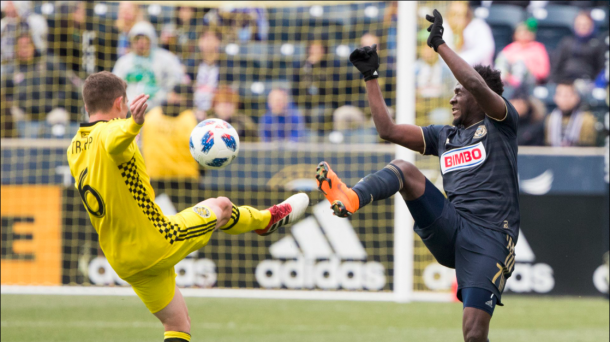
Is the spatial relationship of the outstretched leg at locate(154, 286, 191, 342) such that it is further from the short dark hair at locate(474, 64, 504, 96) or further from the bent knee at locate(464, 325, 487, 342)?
the short dark hair at locate(474, 64, 504, 96)

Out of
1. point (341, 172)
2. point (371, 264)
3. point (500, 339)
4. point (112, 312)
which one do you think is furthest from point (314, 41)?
point (500, 339)

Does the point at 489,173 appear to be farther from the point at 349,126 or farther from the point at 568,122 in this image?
the point at 568,122

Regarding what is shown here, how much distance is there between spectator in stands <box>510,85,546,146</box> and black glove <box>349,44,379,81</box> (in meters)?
6.82

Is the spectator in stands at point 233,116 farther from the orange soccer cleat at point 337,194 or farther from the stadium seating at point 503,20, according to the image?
the orange soccer cleat at point 337,194

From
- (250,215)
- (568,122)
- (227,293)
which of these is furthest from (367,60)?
(568,122)

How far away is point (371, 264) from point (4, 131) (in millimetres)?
5668

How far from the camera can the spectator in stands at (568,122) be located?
454 inches

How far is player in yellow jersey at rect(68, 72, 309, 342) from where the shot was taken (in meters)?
4.75

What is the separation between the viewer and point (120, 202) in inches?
188

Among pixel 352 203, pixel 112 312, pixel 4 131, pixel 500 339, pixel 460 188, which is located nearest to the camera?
pixel 352 203

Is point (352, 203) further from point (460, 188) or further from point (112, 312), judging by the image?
point (112, 312)

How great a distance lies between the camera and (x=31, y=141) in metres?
10.9

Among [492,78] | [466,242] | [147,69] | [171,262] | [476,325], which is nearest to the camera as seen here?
[476,325]

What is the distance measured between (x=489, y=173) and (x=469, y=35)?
709cm
